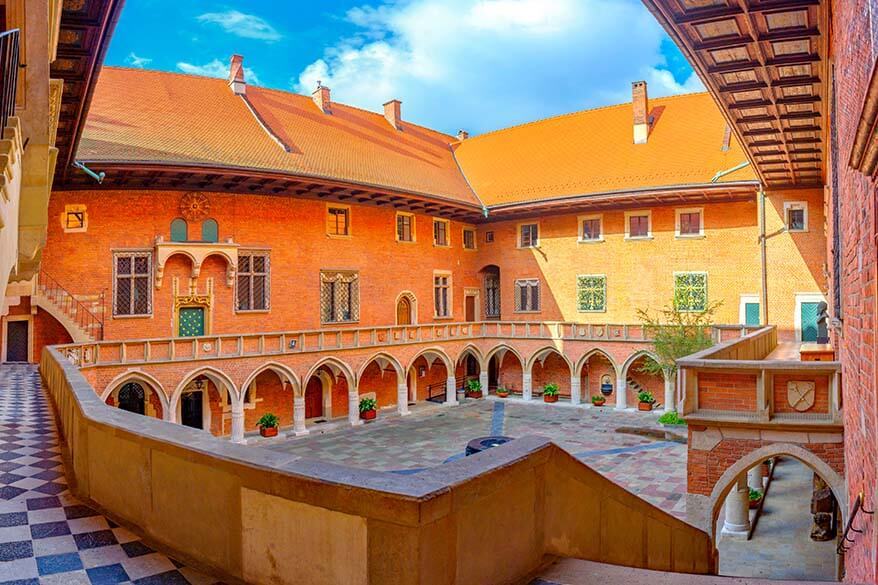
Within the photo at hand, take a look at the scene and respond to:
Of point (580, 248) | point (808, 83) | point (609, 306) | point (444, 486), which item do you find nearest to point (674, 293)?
point (609, 306)

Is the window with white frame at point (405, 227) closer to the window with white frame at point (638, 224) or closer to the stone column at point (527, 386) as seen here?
the stone column at point (527, 386)

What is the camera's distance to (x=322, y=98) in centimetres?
3147

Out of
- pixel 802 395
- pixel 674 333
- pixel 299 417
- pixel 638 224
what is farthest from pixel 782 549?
pixel 638 224

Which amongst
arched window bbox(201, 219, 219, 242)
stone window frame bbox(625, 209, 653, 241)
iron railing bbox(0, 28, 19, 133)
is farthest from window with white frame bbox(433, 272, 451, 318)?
iron railing bbox(0, 28, 19, 133)

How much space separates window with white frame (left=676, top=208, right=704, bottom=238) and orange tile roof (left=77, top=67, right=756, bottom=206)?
1.66 m

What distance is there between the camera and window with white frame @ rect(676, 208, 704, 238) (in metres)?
27.8

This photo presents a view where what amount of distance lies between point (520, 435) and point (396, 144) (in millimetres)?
16705

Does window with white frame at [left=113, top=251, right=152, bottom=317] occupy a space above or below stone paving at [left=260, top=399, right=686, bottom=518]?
above

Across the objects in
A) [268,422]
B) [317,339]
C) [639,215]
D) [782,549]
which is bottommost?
[782,549]

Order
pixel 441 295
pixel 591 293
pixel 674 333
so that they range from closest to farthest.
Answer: pixel 674 333 < pixel 591 293 < pixel 441 295

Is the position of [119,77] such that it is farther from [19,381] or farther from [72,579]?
[72,579]

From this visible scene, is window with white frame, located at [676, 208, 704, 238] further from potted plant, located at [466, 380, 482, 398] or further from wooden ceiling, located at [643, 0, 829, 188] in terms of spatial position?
potted plant, located at [466, 380, 482, 398]

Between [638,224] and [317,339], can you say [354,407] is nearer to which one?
[317,339]

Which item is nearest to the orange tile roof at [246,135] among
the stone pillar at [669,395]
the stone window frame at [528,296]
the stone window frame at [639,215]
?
the stone window frame at [528,296]
